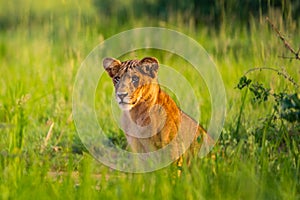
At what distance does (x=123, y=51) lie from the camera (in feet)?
28.5

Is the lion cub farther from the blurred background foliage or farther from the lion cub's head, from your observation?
the blurred background foliage

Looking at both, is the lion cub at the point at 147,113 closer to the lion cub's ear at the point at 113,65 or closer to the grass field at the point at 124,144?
the lion cub's ear at the point at 113,65

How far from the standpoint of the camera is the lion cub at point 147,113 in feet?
14.9

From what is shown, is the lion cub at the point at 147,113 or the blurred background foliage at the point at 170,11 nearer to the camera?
the lion cub at the point at 147,113

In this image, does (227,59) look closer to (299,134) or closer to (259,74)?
(259,74)

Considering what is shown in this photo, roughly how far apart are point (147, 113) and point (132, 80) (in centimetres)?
27

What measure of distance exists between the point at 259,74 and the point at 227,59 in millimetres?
1877

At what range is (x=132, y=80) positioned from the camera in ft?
14.8

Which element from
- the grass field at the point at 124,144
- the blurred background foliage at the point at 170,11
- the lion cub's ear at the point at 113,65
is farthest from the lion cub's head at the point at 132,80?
the blurred background foliage at the point at 170,11

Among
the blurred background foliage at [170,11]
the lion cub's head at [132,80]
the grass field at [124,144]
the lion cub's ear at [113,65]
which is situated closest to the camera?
the grass field at [124,144]

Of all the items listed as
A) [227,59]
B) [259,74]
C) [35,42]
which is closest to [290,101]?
[259,74]

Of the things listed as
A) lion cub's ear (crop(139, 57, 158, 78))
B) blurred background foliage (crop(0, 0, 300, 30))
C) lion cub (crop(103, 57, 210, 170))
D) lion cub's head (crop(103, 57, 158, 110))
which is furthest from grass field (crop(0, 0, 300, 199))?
blurred background foliage (crop(0, 0, 300, 30))

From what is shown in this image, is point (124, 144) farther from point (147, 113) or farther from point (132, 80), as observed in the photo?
point (132, 80)

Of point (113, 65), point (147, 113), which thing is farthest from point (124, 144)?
point (113, 65)
